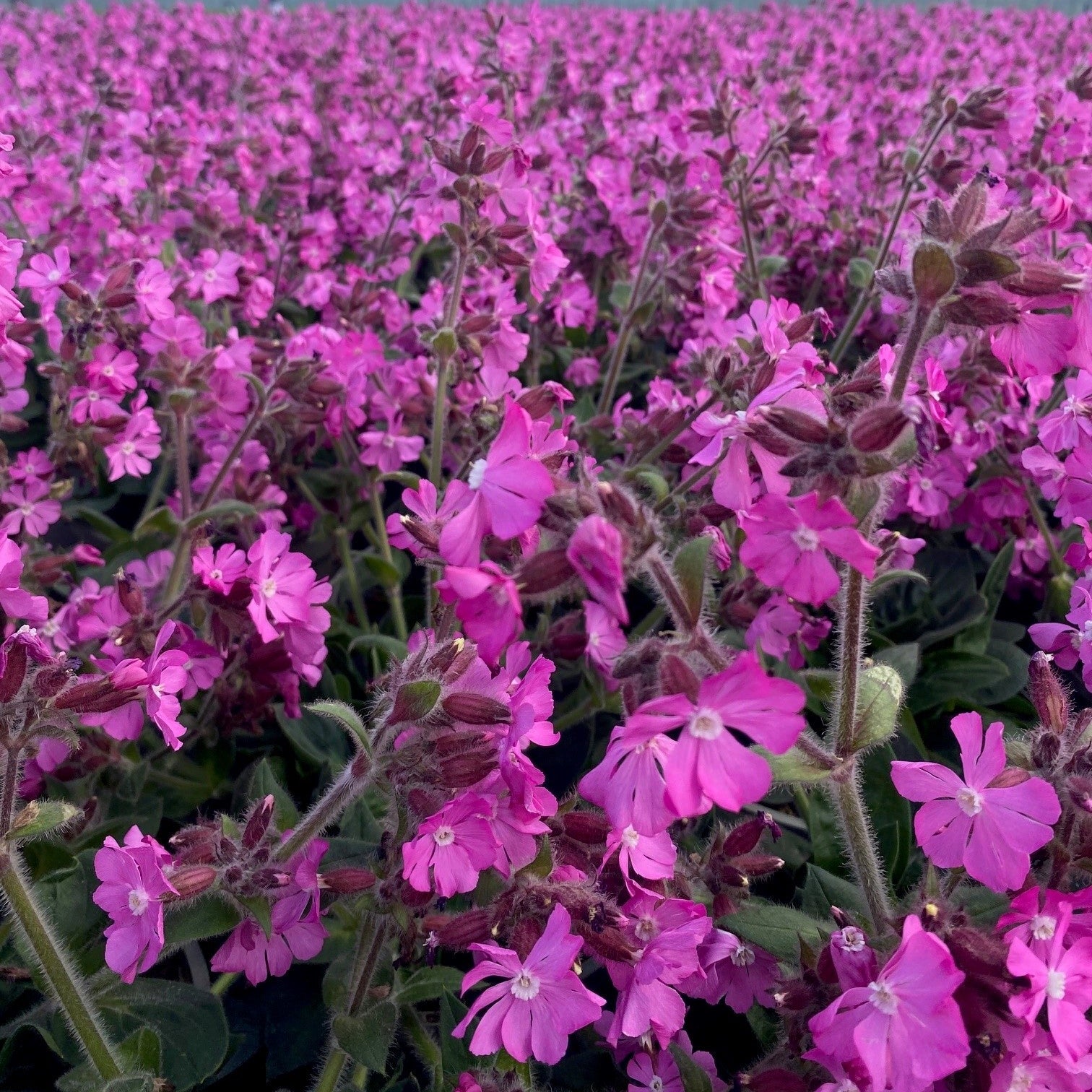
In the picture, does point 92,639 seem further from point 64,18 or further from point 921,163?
point 64,18

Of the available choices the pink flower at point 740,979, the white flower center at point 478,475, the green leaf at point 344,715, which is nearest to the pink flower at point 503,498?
the white flower center at point 478,475

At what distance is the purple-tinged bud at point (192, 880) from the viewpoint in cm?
111

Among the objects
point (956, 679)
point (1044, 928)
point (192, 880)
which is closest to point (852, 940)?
point (1044, 928)

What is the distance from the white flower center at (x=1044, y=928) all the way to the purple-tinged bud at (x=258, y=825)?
2.75ft

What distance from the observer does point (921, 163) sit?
2.33 meters

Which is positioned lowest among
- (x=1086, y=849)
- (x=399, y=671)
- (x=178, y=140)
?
(x=1086, y=849)

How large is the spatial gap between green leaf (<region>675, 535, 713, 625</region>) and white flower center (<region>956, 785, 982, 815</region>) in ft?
1.25

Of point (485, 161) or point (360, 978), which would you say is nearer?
point (360, 978)

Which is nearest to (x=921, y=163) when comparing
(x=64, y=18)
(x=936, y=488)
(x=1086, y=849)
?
(x=936, y=488)

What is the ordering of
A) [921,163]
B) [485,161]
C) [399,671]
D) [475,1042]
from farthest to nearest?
[921,163], [485,161], [399,671], [475,1042]

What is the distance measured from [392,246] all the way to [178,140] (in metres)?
0.75

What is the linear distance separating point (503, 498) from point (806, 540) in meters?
0.26

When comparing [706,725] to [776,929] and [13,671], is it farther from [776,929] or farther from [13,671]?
[13,671]

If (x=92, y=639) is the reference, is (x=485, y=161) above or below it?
above
